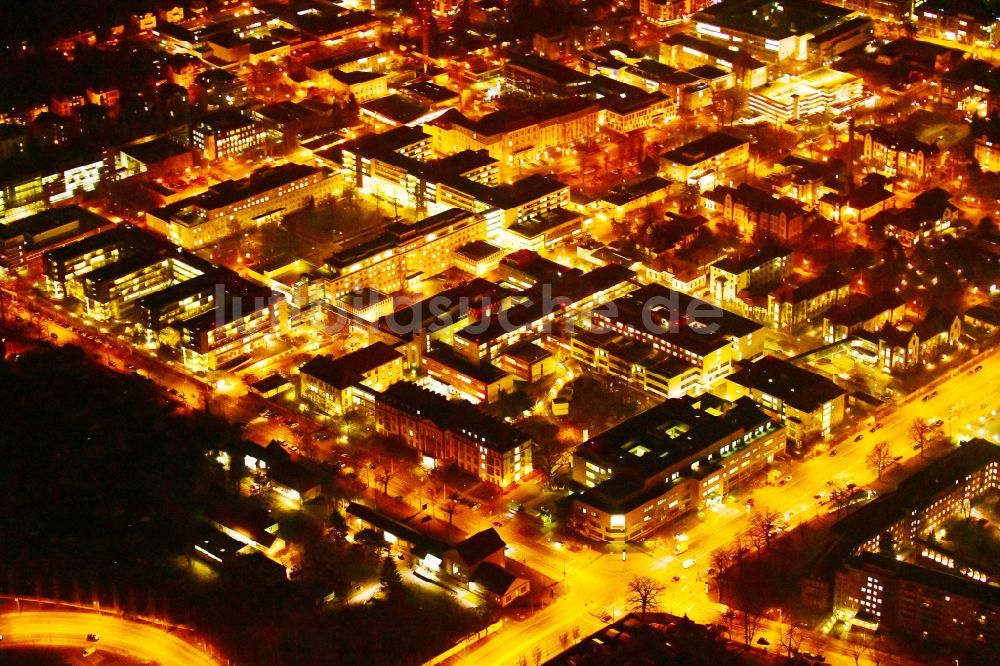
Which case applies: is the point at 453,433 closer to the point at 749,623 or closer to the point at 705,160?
the point at 749,623

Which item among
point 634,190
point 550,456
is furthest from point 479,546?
point 634,190

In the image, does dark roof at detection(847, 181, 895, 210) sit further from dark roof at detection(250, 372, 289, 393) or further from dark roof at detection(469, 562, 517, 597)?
dark roof at detection(469, 562, 517, 597)

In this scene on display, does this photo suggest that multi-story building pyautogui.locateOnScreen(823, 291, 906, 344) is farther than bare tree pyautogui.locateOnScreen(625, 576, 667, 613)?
Yes

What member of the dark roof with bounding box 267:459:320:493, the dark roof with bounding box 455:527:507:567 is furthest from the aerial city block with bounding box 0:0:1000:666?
the dark roof with bounding box 455:527:507:567

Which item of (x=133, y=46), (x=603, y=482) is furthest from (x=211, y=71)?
(x=603, y=482)

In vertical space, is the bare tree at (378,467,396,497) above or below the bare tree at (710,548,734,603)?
below

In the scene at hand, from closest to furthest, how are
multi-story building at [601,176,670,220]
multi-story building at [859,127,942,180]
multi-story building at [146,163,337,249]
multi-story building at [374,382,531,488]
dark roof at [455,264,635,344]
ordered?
multi-story building at [374,382,531,488] < dark roof at [455,264,635,344] < multi-story building at [146,163,337,249] < multi-story building at [601,176,670,220] < multi-story building at [859,127,942,180]
